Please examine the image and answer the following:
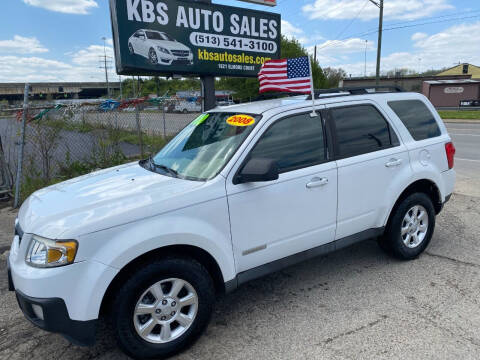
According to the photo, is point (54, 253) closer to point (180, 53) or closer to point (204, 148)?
point (204, 148)

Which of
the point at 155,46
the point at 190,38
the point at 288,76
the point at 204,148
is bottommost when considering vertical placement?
the point at 204,148

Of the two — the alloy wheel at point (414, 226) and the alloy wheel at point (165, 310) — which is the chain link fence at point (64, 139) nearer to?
the alloy wheel at point (165, 310)

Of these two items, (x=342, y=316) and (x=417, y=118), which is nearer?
(x=342, y=316)

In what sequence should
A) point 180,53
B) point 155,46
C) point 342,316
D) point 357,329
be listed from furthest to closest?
point 180,53 < point 155,46 < point 342,316 < point 357,329

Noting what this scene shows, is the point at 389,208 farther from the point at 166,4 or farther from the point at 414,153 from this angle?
the point at 166,4

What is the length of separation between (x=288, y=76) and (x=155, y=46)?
118 inches

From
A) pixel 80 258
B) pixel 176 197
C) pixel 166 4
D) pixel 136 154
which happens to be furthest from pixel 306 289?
pixel 136 154

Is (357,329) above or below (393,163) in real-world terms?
below

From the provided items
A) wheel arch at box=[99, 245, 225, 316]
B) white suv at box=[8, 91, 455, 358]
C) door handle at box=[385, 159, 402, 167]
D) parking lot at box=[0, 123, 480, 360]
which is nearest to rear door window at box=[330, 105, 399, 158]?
white suv at box=[8, 91, 455, 358]

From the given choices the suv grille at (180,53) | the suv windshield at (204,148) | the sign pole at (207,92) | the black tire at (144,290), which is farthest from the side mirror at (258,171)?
the sign pole at (207,92)

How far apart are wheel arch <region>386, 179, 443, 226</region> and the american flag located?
1.48 m

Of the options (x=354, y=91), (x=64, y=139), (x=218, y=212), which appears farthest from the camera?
(x=64, y=139)

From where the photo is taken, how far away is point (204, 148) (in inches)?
127

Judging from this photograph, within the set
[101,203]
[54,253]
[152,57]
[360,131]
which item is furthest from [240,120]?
[152,57]
